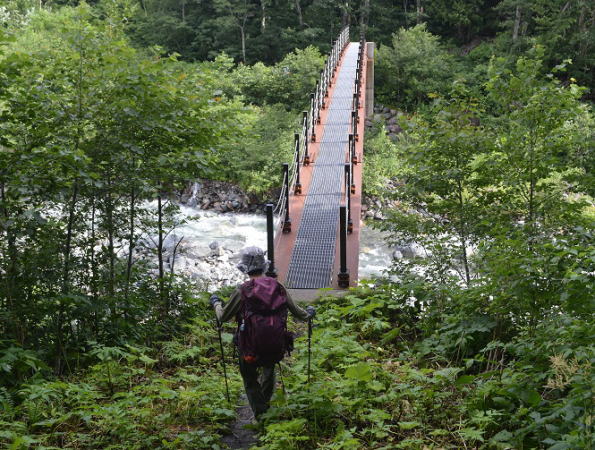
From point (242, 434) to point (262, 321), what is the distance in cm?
90

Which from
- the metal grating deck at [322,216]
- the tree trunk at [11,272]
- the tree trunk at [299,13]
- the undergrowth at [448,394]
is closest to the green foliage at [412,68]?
the tree trunk at [299,13]

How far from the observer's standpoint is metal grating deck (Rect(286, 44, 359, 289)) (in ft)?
23.9

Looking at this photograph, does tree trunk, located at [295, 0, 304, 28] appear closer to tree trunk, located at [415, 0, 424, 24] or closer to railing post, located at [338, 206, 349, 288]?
tree trunk, located at [415, 0, 424, 24]

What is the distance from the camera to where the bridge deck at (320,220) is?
730 centimetres

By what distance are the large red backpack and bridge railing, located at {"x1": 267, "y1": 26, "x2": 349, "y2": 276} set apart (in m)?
2.89

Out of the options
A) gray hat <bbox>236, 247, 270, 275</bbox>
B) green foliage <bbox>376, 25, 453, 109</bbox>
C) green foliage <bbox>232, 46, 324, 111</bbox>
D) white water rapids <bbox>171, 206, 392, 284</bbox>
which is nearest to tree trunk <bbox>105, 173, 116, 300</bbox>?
gray hat <bbox>236, 247, 270, 275</bbox>

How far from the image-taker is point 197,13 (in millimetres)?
31812

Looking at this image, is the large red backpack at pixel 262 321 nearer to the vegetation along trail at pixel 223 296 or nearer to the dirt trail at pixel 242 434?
the vegetation along trail at pixel 223 296

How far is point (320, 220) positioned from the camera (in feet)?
28.8

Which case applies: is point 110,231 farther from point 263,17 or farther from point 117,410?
point 263,17

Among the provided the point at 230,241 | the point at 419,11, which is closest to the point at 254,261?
the point at 230,241

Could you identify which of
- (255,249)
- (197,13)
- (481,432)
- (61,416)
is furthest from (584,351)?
(197,13)

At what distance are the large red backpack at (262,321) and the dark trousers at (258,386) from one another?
21 centimetres

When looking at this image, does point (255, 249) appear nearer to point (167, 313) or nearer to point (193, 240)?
point (167, 313)
